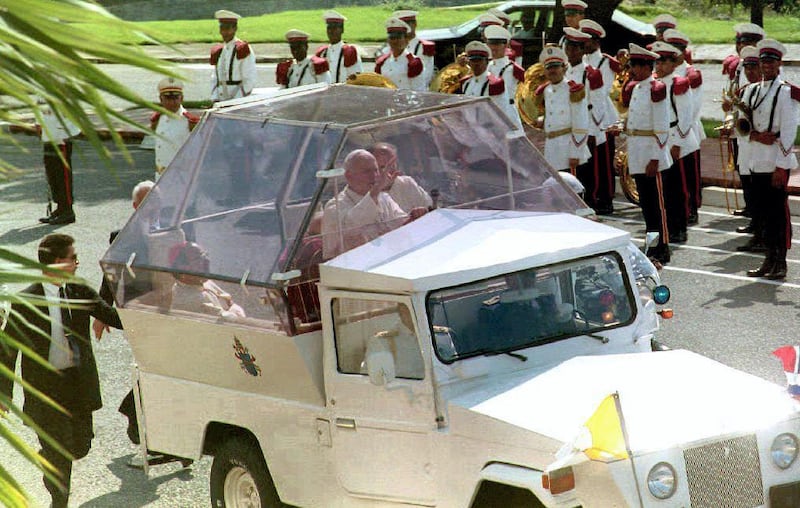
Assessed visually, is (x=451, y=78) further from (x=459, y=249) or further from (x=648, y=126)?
(x=459, y=249)

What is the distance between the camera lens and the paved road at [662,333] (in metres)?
8.22

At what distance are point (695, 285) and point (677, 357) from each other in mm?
6365

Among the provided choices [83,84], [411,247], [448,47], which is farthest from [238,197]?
[448,47]

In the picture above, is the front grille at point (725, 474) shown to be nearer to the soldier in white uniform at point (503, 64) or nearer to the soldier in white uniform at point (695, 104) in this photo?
the soldier in white uniform at point (695, 104)

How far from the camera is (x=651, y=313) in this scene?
263 inches

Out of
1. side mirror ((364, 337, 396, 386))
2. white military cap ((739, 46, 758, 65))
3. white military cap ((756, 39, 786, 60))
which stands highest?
side mirror ((364, 337, 396, 386))

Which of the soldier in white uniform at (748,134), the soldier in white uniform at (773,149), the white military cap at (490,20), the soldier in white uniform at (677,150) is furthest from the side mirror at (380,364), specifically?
the white military cap at (490,20)

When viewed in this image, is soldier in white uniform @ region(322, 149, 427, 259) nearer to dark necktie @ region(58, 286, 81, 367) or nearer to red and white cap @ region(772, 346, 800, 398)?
dark necktie @ region(58, 286, 81, 367)

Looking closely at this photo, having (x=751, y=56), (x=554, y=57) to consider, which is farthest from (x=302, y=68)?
(x=751, y=56)

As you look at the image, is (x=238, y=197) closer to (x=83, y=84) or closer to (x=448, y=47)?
(x=83, y=84)

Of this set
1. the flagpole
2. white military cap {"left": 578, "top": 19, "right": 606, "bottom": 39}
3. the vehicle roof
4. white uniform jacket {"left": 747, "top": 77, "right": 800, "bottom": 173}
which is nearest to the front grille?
the flagpole

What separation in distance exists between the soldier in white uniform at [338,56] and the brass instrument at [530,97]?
2.61 meters

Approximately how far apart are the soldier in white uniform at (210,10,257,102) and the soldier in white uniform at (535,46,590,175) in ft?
13.5

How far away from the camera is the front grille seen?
5152 millimetres
